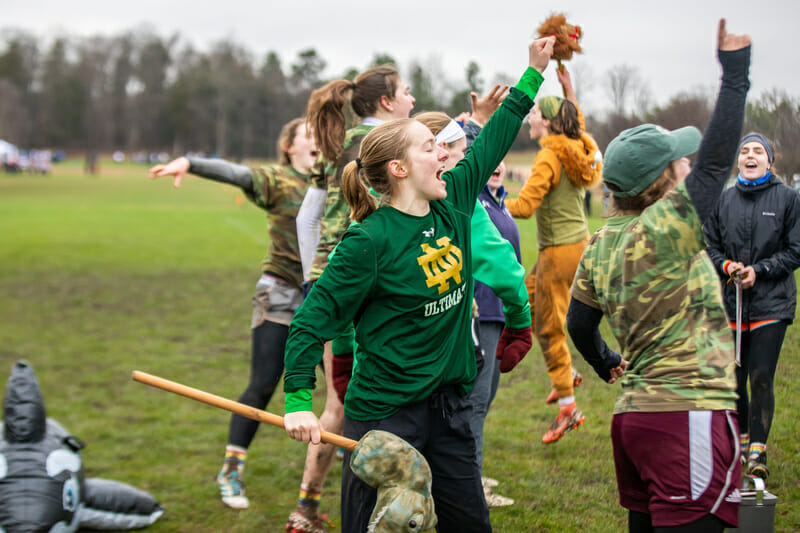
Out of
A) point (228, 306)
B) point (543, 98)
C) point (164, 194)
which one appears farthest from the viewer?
point (164, 194)

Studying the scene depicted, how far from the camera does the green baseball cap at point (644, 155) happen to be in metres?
2.62

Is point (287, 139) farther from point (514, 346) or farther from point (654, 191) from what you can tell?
point (654, 191)

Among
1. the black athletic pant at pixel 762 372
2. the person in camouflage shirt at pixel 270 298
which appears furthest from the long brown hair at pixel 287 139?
the black athletic pant at pixel 762 372

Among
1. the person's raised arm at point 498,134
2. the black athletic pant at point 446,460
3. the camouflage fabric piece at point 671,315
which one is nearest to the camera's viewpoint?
the camouflage fabric piece at point 671,315

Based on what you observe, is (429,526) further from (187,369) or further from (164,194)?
(164,194)

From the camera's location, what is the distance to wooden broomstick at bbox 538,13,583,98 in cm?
369

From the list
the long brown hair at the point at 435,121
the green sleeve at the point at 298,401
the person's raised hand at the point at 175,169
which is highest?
the long brown hair at the point at 435,121

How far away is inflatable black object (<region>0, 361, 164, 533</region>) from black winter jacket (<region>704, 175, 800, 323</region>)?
3.79m

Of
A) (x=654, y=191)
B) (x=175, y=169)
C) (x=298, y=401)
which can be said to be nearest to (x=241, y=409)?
(x=298, y=401)

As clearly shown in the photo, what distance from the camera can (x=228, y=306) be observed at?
12.6 meters

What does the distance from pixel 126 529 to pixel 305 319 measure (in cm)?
273

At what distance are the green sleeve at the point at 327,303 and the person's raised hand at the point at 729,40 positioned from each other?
1.30 metres

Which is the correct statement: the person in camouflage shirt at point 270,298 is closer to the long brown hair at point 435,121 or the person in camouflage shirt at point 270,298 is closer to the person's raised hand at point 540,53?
the long brown hair at point 435,121

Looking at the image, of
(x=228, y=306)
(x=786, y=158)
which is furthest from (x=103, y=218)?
(x=786, y=158)
